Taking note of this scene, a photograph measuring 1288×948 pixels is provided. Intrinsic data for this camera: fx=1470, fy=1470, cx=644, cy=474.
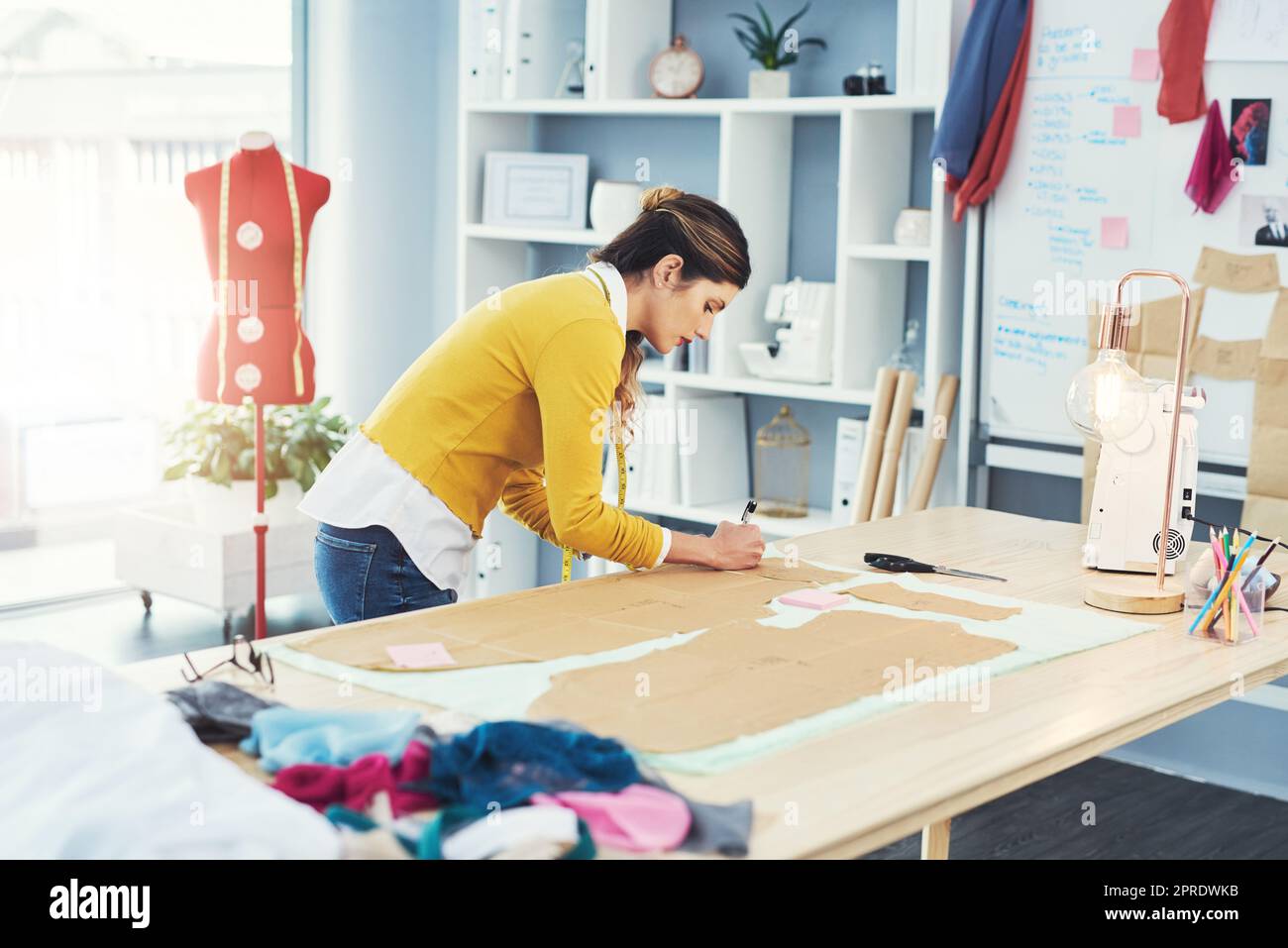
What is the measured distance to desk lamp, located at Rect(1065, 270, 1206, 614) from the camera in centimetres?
227

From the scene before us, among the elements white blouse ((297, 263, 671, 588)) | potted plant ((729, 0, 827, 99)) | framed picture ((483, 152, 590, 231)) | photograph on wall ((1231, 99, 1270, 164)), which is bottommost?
white blouse ((297, 263, 671, 588))

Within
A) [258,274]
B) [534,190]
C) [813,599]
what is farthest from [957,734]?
[534,190]

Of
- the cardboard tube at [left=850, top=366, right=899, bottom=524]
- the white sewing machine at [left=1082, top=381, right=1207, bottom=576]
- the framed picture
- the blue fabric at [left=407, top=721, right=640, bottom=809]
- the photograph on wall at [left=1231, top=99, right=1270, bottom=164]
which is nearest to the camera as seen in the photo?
the blue fabric at [left=407, top=721, right=640, bottom=809]

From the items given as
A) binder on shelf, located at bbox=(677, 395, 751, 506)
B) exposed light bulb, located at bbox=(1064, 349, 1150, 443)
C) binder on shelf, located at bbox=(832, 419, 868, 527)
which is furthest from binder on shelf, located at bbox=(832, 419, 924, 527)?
exposed light bulb, located at bbox=(1064, 349, 1150, 443)

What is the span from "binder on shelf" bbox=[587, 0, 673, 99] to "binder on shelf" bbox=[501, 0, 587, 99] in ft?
0.58

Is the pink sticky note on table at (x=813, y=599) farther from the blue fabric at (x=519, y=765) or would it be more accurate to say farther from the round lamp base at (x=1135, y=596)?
the blue fabric at (x=519, y=765)

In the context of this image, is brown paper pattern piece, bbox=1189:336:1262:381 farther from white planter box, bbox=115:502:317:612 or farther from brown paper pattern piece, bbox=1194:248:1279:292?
white planter box, bbox=115:502:317:612

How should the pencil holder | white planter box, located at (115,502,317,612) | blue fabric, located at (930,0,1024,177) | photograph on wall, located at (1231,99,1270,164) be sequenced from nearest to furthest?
the pencil holder < photograph on wall, located at (1231,99,1270,164) < blue fabric, located at (930,0,1024,177) < white planter box, located at (115,502,317,612)

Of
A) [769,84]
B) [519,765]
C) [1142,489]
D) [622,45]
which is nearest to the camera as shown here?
[519,765]

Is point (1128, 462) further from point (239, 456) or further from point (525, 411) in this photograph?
point (239, 456)

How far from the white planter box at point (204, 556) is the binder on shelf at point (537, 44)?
156 centimetres

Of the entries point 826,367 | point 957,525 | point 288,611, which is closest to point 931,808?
point 957,525

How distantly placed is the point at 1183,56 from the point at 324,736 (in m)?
2.72

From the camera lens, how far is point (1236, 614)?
2029 millimetres
